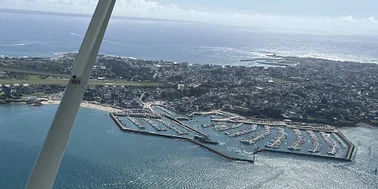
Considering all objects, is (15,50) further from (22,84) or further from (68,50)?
(22,84)

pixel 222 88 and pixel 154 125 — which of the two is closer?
Answer: pixel 154 125

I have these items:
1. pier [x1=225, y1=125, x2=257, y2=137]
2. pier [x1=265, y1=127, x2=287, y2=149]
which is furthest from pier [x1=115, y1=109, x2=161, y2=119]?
pier [x1=265, y1=127, x2=287, y2=149]

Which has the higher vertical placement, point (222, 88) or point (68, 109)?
point (68, 109)

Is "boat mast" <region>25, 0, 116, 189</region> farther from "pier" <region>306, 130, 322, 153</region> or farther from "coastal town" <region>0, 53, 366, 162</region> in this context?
"pier" <region>306, 130, 322, 153</region>

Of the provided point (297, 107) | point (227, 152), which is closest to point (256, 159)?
point (227, 152)

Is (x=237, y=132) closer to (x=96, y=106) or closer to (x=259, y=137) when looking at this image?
(x=259, y=137)

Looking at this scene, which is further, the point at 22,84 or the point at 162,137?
the point at 22,84

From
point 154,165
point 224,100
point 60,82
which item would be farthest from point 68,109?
point 60,82
